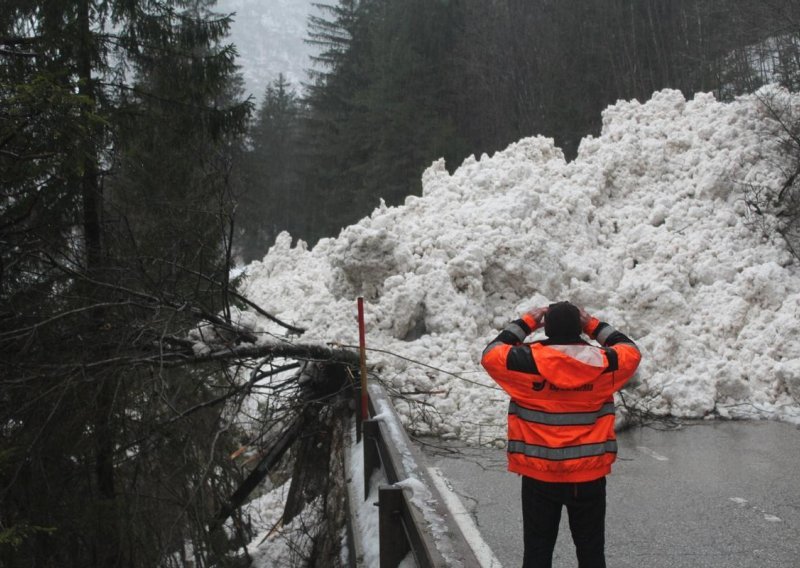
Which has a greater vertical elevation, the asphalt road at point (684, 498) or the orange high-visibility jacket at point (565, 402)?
the orange high-visibility jacket at point (565, 402)

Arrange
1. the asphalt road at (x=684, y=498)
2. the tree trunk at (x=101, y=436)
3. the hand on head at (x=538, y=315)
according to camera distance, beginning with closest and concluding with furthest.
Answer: the hand on head at (x=538, y=315) < the asphalt road at (x=684, y=498) < the tree trunk at (x=101, y=436)

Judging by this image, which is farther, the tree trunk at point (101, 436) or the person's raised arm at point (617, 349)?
the tree trunk at point (101, 436)

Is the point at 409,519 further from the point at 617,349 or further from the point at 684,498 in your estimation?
the point at 684,498

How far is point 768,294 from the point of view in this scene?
9750 millimetres

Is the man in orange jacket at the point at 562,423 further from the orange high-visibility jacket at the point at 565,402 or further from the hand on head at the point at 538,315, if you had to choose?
the hand on head at the point at 538,315

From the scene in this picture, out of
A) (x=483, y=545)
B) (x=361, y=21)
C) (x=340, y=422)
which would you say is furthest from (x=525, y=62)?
(x=483, y=545)

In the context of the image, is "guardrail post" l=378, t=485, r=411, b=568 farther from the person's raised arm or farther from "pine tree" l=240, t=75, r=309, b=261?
"pine tree" l=240, t=75, r=309, b=261

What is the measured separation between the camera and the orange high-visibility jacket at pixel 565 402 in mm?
3301

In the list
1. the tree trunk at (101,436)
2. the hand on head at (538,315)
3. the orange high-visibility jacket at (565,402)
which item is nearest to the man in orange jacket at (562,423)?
the orange high-visibility jacket at (565,402)

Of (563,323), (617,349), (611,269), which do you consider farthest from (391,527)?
(611,269)

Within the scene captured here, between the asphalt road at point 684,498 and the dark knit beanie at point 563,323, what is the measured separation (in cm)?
209

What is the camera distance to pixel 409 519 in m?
3.02

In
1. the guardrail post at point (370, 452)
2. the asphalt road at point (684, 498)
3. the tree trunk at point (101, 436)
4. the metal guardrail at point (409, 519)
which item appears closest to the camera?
the metal guardrail at point (409, 519)

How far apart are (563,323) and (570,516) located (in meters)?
0.99
